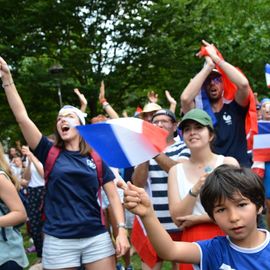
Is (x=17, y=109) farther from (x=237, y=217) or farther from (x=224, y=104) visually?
(x=237, y=217)

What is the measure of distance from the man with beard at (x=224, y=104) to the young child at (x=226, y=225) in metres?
1.75

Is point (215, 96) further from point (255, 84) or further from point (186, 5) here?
point (186, 5)

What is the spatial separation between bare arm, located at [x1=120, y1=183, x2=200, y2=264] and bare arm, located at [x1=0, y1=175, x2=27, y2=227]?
1.38 meters

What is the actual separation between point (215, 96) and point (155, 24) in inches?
455

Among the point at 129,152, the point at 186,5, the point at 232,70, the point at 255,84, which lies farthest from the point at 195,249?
the point at 186,5

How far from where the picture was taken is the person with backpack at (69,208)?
12.0 feet

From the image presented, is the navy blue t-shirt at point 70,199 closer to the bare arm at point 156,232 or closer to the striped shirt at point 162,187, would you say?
the striped shirt at point 162,187

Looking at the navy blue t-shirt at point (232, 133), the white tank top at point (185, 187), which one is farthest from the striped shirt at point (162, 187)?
the white tank top at point (185, 187)

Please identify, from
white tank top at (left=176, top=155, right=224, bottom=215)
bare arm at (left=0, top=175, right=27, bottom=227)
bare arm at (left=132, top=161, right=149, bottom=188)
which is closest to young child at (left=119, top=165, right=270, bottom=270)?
white tank top at (left=176, top=155, right=224, bottom=215)

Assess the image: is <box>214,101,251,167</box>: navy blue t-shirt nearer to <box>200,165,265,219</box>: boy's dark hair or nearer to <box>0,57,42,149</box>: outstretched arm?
<box>0,57,42,149</box>: outstretched arm

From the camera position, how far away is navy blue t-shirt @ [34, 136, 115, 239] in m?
3.71

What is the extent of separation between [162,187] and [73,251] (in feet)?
3.32

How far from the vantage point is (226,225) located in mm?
2213

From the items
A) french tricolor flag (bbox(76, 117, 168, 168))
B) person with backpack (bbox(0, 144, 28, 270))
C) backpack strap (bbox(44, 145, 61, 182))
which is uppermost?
french tricolor flag (bbox(76, 117, 168, 168))
